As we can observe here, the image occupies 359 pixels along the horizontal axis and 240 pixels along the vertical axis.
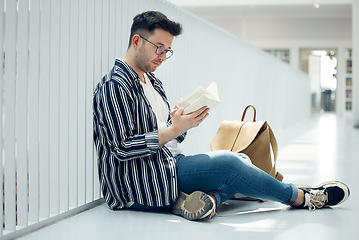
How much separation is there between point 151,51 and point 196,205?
810 mm

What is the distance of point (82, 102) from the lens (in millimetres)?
2701

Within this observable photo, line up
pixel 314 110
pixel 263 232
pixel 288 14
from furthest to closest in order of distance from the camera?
pixel 314 110 < pixel 288 14 < pixel 263 232

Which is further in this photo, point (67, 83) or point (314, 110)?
point (314, 110)

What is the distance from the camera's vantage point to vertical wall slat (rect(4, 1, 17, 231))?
6.70 feet

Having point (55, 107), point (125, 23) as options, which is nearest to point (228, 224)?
point (55, 107)

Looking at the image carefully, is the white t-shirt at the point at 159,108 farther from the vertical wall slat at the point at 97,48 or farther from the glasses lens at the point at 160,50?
the vertical wall slat at the point at 97,48

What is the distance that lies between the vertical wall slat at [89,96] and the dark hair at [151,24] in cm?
37

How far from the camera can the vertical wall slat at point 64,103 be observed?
97.8 inches

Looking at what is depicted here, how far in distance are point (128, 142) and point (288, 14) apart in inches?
685

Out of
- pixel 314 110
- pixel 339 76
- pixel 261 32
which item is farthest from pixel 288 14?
pixel 314 110

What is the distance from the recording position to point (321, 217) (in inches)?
101

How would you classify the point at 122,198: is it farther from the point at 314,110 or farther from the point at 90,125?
the point at 314,110

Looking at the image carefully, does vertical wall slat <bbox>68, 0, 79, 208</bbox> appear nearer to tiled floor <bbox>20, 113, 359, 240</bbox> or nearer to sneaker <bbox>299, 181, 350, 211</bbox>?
tiled floor <bbox>20, 113, 359, 240</bbox>

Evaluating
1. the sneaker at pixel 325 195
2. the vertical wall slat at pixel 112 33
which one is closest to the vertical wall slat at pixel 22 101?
the vertical wall slat at pixel 112 33
